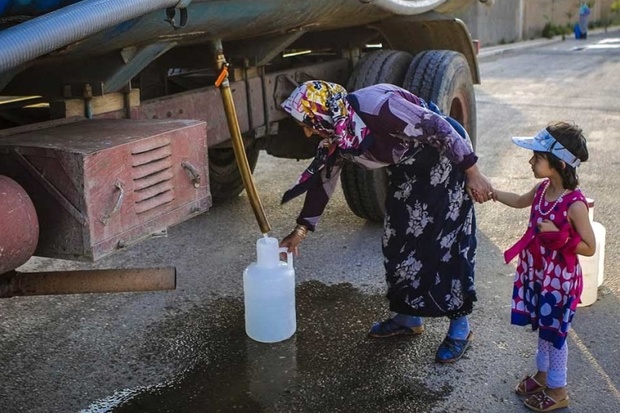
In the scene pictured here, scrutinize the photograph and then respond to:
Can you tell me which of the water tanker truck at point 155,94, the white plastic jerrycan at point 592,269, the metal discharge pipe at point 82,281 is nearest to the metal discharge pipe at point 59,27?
the water tanker truck at point 155,94

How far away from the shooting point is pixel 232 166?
618 cm

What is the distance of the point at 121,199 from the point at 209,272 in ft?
7.65

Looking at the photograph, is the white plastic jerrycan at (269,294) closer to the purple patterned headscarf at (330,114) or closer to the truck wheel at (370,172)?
the purple patterned headscarf at (330,114)

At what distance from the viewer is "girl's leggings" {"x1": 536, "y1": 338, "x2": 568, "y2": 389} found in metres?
3.33

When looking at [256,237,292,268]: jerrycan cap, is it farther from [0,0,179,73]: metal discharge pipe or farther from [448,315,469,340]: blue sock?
[0,0,179,73]: metal discharge pipe

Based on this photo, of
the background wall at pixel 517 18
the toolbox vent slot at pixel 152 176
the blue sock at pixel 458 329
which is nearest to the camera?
the toolbox vent slot at pixel 152 176

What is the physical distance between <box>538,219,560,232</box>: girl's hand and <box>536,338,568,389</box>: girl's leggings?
0.45 m

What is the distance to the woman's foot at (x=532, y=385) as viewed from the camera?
11.3 ft

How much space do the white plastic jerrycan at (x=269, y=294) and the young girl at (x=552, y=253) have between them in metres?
0.97

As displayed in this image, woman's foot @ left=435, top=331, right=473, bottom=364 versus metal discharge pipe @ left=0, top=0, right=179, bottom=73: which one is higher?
metal discharge pipe @ left=0, top=0, right=179, bottom=73

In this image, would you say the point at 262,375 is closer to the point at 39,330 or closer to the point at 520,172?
the point at 39,330

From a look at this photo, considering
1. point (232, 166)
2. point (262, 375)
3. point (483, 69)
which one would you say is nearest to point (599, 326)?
point (262, 375)

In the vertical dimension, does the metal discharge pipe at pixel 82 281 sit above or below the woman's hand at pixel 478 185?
below

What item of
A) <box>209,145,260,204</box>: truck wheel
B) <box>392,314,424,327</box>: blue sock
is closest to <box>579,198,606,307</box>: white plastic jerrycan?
<box>392,314,424,327</box>: blue sock
